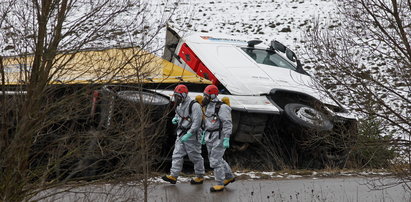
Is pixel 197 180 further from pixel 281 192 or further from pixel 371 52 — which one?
pixel 371 52

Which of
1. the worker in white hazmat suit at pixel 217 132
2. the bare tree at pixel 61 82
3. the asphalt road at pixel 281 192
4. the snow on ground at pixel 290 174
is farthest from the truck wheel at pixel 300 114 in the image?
the bare tree at pixel 61 82

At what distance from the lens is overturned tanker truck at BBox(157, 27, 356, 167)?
1222 cm

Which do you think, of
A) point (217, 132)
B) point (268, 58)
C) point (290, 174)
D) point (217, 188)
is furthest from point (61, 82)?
point (268, 58)

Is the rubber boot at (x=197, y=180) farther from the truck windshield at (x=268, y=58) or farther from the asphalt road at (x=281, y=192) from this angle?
the truck windshield at (x=268, y=58)

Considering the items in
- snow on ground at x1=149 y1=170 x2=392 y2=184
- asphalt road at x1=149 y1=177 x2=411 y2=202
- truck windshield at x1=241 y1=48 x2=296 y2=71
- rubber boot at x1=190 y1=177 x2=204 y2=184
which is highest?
truck windshield at x1=241 y1=48 x2=296 y2=71

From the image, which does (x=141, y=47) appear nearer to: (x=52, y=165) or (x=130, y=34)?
(x=130, y=34)

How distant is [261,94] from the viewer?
42.0 feet

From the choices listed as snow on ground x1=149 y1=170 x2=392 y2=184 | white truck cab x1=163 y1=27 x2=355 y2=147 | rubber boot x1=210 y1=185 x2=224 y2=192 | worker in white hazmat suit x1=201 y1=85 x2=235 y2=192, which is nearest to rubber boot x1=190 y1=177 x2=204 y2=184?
snow on ground x1=149 y1=170 x2=392 y2=184


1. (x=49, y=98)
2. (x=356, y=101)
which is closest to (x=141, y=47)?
(x=49, y=98)

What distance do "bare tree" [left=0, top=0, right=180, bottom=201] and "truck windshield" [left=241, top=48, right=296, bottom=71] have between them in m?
7.58

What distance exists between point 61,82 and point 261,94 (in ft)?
22.3

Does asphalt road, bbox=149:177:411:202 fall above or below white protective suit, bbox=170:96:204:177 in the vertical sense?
below

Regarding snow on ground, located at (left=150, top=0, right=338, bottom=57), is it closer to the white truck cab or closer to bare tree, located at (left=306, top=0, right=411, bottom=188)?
the white truck cab

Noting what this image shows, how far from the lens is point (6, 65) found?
6.54 m
